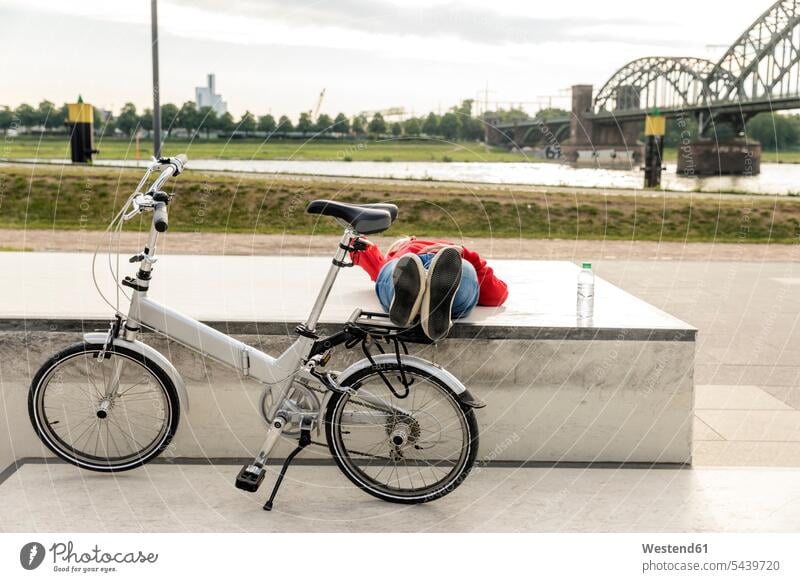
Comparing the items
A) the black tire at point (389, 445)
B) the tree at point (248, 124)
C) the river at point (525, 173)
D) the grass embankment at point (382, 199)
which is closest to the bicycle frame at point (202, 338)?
the black tire at point (389, 445)

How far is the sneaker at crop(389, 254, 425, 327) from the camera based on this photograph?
3689 mm

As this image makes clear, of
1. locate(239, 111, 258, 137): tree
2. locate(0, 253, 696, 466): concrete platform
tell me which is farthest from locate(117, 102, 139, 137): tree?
locate(0, 253, 696, 466): concrete platform

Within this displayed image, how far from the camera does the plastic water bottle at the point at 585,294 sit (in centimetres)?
438

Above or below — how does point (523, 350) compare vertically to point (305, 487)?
above

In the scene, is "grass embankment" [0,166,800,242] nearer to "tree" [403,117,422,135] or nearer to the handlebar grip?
"tree" [403,117,422,135]

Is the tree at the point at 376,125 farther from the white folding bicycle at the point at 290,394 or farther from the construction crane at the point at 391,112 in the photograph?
the white folding bicycle at the point at 290,394

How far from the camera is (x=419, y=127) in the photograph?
177 inches

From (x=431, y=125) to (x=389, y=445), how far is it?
4.76ft

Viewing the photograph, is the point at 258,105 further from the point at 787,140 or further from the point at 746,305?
the point at 746,305

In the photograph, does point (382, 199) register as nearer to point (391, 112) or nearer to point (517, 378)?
point (391, 112)

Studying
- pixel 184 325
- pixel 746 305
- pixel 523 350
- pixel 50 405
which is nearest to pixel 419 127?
pixel 523 350

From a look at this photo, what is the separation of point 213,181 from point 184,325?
54.7ft

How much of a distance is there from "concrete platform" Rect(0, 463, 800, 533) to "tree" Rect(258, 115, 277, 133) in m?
1.65
